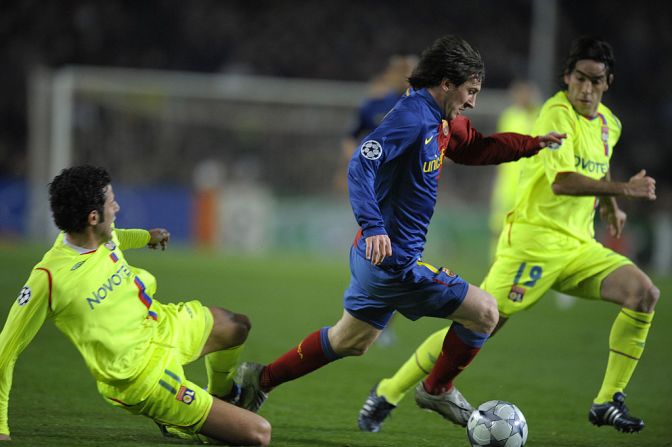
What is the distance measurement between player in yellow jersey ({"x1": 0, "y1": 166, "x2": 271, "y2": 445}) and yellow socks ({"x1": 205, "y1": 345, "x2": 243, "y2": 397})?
32 cm

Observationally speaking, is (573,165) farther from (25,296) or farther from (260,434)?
(25,296)

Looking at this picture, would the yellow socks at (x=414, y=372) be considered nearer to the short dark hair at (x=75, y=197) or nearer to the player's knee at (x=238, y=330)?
the player's knee at (x=238, y=330)

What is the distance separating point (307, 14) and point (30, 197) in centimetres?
1017

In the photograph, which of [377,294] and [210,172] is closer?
[377,294]

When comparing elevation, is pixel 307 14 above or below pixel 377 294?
above

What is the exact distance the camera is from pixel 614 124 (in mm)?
5879

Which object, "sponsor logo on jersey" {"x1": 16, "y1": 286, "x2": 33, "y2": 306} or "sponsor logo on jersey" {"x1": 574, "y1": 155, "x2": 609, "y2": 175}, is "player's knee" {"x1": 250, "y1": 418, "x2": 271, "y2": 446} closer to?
"sponsor logo on jersey" {"x1": 16, "y1": 286, "x2": 33, "y2": 306}

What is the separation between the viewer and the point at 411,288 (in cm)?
466

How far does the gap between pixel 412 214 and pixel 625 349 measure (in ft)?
5.28

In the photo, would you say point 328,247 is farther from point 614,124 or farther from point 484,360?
point 614,124

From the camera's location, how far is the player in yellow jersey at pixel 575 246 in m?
5.35

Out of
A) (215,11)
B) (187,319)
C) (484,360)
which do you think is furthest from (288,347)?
(215,11)

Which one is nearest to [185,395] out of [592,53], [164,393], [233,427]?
[164,393]

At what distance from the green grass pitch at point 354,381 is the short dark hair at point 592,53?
209 cm
